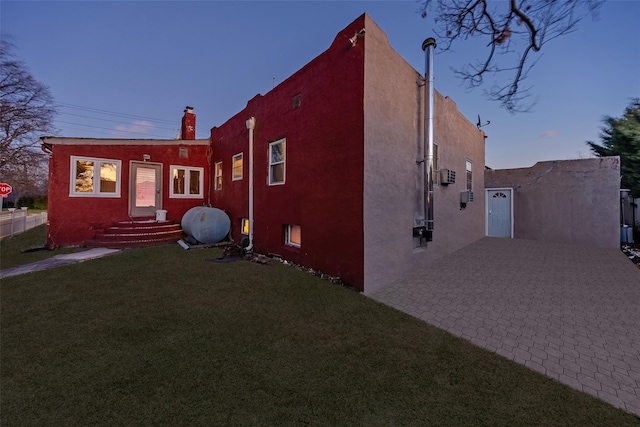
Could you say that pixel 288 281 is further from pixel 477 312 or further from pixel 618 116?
pixel 618 116

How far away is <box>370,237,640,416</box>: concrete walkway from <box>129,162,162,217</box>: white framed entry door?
33.0 feet

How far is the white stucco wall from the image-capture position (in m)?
4.64

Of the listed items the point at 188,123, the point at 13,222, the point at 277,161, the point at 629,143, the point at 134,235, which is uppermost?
the point at 188,123

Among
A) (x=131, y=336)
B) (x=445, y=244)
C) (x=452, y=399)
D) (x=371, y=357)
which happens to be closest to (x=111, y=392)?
(x=131, y=336)

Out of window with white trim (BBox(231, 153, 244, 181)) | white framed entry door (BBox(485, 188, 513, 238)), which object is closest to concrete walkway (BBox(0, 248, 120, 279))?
window with white trim (BBox(231, 153, 244, 181))

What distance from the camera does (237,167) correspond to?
30.6 feet

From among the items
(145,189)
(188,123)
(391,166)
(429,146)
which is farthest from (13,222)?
(429,146)

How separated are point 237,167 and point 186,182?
328 centimetres

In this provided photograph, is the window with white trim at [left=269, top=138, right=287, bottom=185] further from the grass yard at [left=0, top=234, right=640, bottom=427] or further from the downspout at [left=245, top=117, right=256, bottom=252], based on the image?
Result: the grass yard at [left=0, top=234, right=640, bottom=427]

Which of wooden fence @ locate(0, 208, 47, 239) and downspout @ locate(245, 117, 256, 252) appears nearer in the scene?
downspout @ locate(245, 117, 256, 252)

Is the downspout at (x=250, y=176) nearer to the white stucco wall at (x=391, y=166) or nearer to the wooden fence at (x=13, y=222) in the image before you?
the white stucco wall at (x=391, y=166)

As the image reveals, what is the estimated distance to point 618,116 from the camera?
44.5 ft

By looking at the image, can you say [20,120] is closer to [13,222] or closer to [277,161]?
[13,222]

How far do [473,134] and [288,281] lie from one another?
1019cm
